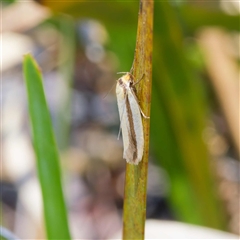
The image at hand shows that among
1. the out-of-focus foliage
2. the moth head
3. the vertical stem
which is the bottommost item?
the vertical stem

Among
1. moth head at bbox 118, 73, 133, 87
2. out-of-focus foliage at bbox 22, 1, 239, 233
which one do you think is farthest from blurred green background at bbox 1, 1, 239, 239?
moth head at bbox 118, 73, 133, 87

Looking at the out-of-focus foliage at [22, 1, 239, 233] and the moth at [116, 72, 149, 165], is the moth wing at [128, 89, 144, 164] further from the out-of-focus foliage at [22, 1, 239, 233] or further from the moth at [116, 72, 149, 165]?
the out-of-focus foliage at [22, 1, 239, 233]

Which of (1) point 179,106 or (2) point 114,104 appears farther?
(2) point 114,104

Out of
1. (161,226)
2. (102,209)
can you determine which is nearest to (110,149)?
(102,209)

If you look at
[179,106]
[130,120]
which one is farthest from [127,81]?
[179,106]

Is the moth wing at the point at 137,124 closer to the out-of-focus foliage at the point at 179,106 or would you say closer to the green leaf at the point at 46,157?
the green leaf at the point at 46,157

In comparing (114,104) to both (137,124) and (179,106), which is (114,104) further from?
(137,124)

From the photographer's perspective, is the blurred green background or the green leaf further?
the blurred green background
